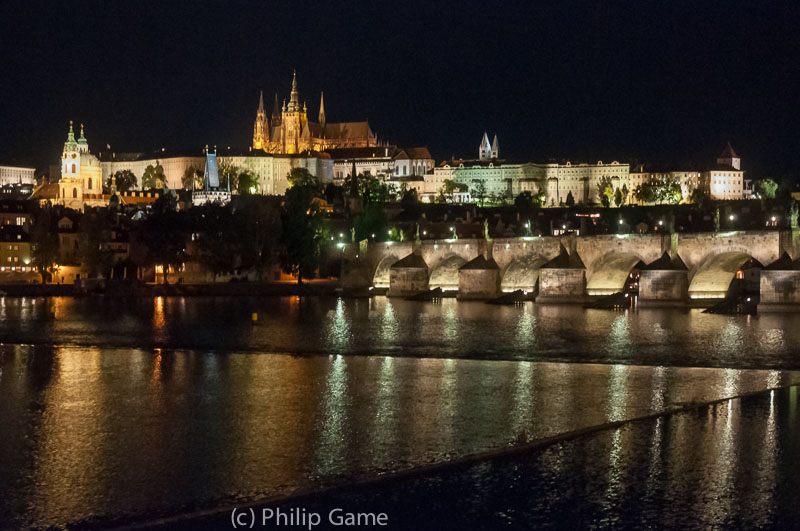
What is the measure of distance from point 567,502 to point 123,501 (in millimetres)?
5191

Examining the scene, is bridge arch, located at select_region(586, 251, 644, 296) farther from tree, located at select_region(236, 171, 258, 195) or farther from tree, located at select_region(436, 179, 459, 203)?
tree, located at select_region(436, 179, 459, 203)

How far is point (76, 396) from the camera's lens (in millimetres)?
18844

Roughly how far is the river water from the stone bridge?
4903 millimetres

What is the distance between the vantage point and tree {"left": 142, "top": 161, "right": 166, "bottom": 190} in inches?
6029

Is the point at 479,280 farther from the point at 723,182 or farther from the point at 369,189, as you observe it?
the point at 723,182

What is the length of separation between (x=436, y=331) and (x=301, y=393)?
50.2 feet

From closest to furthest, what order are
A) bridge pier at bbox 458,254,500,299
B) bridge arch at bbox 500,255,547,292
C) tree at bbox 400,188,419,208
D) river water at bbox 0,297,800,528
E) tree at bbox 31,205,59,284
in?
1. river water at bbox 0,297,800,528
2. bridge pier at bbox 458,254,500,299
3. bridge arch at bbox 500,255,547,292
4. tree at bbox 31,205,59,284
5. tree at bbox 400,188,419,208

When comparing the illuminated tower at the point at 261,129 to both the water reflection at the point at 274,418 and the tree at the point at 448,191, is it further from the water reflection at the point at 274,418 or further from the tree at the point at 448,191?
the water reflection at the point at 274,418

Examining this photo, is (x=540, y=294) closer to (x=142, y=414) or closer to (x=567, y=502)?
(x=142, y=414)

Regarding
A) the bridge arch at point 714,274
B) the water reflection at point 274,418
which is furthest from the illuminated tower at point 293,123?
the water reflection at point 274,418

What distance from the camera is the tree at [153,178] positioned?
153 meters

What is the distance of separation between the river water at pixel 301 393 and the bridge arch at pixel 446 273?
19.5m

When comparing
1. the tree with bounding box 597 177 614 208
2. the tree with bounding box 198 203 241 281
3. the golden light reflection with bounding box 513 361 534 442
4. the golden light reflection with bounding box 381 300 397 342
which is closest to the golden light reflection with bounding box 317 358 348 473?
the golden light reflection with bounding box 513 361 534 442

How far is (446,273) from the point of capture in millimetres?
58312
